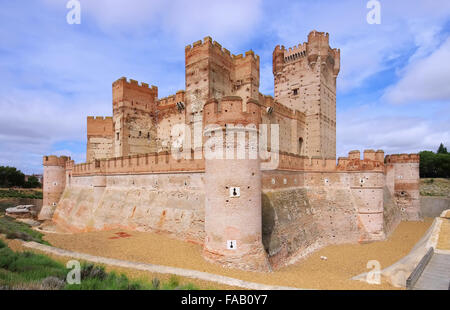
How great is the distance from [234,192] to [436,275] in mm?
7828

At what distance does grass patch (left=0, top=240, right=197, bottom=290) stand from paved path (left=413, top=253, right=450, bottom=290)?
24.6ft

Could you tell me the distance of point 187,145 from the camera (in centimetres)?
2006

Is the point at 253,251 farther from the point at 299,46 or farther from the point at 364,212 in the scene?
the point at 299,46

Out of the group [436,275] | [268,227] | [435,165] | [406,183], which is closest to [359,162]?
[268,227]

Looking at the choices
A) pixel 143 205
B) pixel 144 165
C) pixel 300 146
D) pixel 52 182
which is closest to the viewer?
pixel 143 205

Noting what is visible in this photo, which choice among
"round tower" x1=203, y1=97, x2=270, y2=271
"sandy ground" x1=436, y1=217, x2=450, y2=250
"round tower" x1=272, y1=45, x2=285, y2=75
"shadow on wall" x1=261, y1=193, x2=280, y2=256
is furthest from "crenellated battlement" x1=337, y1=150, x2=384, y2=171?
"round tower" x1=272, y1=45, x2=285, y2=75

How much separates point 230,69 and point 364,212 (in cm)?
1597

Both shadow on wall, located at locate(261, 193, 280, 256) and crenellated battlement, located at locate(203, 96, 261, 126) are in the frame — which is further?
shadow on wall, located at locate(261, 193, 280, 256)

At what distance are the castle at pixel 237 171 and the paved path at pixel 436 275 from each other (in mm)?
5495

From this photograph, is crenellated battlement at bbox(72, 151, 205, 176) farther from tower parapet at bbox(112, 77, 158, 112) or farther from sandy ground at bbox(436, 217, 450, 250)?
sandy ground at bbox(436, 217, 450, 250)

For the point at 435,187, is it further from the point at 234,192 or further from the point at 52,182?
the point at 52,182

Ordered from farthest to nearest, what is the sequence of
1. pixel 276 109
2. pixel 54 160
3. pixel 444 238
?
1. pixel 54 160
2. pixel 276 109
3. pixel 444 238

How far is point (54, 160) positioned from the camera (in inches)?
1109

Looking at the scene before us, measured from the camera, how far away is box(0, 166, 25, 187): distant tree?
1934 inches
